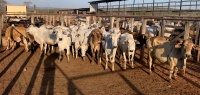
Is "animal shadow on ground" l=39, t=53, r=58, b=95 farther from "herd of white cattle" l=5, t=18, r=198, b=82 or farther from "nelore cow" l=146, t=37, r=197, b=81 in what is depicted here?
"nelore cow" l=146, t=37, r=197, b=81

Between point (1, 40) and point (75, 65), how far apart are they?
6.98 m

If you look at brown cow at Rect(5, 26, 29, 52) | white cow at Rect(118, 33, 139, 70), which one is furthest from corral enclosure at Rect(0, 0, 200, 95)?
brown cow at Rect(5, 26, 29, 52)

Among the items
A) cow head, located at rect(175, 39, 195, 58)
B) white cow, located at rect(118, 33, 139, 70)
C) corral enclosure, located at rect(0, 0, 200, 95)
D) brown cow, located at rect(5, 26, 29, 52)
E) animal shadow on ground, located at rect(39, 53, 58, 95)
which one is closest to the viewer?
animal shadow on ground, located at rect(39, 53, 58, 95)

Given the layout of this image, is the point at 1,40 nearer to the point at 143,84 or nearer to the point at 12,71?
the point at 12,71

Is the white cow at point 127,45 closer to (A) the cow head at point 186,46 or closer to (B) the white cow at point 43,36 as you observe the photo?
(A) the cow head at point 186,46

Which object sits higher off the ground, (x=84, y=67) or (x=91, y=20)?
(x=91, y=20)

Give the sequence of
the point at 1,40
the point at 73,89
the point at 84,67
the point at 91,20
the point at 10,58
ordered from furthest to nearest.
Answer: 1. the point at 91,20
2. the point at 1,40
3. the point at 10,58
4. the point at 84,67
5. the point at 73,89

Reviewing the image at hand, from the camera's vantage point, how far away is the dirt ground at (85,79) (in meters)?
7.46

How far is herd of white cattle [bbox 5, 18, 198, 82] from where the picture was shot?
347 inches

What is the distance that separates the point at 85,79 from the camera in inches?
339

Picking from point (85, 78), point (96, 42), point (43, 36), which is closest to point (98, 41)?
point (96, 42)

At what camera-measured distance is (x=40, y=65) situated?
10.7 m

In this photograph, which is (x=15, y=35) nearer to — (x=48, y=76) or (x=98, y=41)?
(x=98, y=41)

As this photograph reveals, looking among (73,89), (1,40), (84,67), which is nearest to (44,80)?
(73,89)
